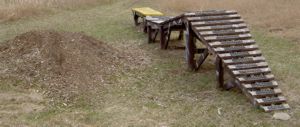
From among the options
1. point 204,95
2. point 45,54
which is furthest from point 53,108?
point 204,95

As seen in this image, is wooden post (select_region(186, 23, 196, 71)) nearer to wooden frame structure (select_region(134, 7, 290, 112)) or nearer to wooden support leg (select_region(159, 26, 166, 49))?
wooden frame structure (select_region(134, 7, 290, 112))

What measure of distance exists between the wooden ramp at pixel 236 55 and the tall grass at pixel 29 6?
7.87 m

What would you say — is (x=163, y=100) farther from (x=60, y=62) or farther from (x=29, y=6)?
(x=29, y=6)

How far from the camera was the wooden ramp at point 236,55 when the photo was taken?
255 inches

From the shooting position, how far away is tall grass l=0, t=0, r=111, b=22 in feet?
46.8

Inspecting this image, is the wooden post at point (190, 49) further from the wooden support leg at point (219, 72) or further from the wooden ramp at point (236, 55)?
the wooden support leg at point (219, 72)

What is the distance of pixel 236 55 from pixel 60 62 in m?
3.11

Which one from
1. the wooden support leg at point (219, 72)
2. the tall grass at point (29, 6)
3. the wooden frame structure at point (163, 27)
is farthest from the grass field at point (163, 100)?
the tall grass at point (29, 6)

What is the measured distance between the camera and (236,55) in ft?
23.3

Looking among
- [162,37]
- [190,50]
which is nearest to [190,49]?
[190,50]

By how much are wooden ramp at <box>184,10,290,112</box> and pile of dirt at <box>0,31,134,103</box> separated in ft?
5.68

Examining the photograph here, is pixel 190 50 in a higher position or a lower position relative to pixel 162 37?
higher

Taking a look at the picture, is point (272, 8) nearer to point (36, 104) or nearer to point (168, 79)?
point (168, 79)

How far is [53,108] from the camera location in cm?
655
